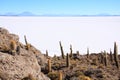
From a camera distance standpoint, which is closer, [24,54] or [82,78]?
[24,54]

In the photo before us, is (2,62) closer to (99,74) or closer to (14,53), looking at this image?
(14,53)

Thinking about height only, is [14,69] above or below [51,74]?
above

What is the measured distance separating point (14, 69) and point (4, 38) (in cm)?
755

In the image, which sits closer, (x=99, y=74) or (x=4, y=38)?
(x=4, y=38)

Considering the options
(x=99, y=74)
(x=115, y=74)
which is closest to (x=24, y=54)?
(x=99, y=74)

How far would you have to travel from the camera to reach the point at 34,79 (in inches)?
722

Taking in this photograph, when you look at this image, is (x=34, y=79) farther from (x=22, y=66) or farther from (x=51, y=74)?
(x=51, y=74)

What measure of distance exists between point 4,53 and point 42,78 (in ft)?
11.3

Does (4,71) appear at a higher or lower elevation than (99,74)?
higher

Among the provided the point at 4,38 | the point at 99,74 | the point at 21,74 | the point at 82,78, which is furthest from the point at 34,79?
the point at 99,74

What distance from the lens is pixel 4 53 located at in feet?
62.1

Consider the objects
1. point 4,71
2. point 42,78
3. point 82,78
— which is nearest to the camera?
point 4,71

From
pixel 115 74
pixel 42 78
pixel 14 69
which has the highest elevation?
pixel 14 69

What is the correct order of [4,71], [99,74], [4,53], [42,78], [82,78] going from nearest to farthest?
[4,71]
[4,53]
[42,78]
[82,78]
[99,74]
